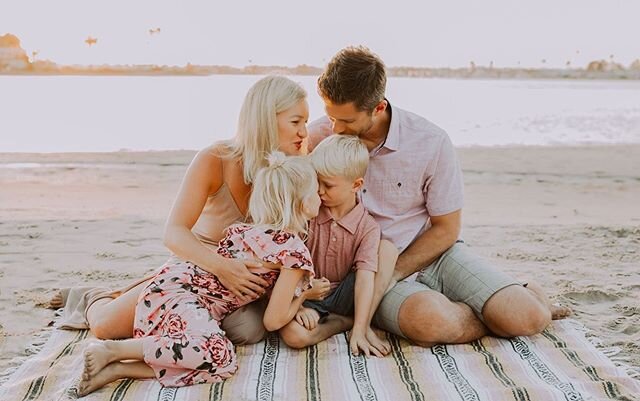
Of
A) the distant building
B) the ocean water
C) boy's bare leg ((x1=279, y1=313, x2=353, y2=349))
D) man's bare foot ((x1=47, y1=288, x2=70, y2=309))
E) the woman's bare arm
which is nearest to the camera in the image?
the woman's bare arm

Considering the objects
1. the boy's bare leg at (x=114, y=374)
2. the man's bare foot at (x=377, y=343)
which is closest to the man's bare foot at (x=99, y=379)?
the boy's bare leg at (x=114, y=374)

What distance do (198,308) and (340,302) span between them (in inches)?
29.8

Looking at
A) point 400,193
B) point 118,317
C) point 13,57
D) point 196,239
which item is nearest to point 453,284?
point 400,193

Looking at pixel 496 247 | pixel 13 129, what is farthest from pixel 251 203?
pixel 13 129

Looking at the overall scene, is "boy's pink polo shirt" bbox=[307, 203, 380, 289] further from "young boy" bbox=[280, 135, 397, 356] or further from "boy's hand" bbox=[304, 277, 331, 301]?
"boy's hand" bbox=[304, 277, 331, 301]

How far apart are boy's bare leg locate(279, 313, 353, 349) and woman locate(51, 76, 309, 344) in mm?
154

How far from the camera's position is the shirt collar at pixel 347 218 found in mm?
3713

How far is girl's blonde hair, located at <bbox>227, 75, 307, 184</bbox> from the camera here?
3607mm

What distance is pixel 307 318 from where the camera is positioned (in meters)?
3.58

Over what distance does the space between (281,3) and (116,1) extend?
7261mm

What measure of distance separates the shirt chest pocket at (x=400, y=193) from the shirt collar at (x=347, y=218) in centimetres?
21

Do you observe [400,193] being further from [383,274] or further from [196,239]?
[196,239]

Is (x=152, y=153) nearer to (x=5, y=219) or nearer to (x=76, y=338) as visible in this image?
(x=5, y=219)

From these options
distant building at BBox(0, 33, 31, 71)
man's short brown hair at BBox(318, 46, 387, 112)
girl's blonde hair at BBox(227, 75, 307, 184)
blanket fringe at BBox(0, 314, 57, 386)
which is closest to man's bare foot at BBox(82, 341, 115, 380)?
blanket fringe at BBox(0, 314, 57, 386)
